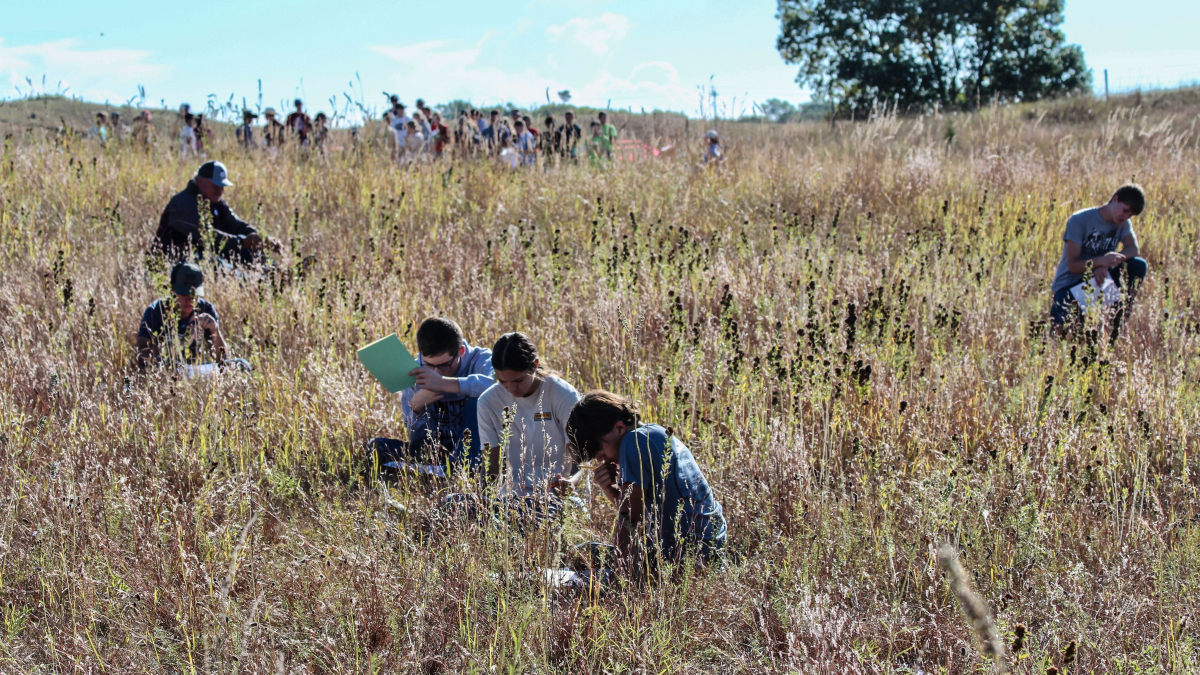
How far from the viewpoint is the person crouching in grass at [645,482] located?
270 cm

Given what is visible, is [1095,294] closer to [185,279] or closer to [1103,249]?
[1103,249]

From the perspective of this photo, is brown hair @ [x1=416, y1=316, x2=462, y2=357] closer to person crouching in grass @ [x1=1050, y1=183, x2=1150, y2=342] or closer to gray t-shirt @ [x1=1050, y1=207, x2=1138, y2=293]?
person crouching in grass @ [x1=1050, y1=183, x2=1150, y2=342]

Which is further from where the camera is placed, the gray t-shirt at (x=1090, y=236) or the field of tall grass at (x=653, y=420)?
the gray t-shirt at (x=1090, y=236)

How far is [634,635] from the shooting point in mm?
2312

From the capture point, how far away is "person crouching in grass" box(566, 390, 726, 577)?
8.85ft

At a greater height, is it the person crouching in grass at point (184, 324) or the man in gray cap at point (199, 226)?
the man in gray cap at point (199, 226)

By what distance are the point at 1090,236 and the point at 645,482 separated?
4.32m

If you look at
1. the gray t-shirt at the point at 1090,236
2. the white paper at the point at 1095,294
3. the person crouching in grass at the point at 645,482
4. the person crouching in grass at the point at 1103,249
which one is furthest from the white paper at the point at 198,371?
the gray t-shirt at the point at 1090,236

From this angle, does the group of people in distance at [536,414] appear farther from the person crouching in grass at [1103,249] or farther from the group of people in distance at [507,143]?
the group of people in distance at [507,143]

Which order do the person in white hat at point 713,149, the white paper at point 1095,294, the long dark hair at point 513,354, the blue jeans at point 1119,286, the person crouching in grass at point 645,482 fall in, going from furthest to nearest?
1. the person in white hat at point 713,149
2. the blue jeans at point 1119,286
3. the white paper at point 1095,294
4. the long dark hair at point 513,354
5. the person crouching in grass at point 645,482

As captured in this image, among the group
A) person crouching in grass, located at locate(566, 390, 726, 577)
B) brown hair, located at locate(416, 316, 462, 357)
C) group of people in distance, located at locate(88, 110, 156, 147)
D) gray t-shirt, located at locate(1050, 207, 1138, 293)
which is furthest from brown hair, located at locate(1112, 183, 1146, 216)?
group of people in distance, located at locate(88, 110, 156, 147)

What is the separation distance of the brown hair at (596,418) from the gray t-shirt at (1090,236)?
3.99 m

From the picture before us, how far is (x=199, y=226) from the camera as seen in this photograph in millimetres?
5984

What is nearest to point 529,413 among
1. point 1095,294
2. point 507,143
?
point 1095,294
